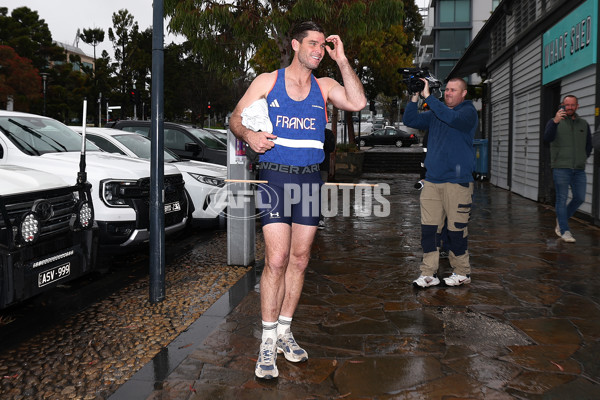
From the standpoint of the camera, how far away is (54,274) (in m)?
4.46

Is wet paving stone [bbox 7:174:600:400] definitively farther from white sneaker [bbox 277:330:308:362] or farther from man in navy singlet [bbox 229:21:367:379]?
man in navy singlet [bbox 229:21:367:379]

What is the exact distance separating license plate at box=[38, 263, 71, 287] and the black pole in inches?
28.5

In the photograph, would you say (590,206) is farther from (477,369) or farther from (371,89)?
(371,89)

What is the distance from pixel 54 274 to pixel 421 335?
9.26 feet

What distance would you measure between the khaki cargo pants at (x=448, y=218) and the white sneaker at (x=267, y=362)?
257 cm

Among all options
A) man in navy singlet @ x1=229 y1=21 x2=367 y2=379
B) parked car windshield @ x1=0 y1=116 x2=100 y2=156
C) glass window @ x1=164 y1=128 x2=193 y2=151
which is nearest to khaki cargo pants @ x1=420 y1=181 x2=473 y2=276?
man in navy singlet @ x1=229 y1=21 x2=367 y2=379

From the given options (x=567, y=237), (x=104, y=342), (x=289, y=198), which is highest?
(x=289, y=198)

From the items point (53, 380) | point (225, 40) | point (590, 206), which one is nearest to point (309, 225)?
point (53, 380)

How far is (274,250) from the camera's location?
357 centimetres

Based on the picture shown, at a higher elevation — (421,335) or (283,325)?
(283,325)

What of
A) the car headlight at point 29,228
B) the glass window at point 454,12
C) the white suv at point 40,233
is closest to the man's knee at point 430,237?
the white suv at point 40,233

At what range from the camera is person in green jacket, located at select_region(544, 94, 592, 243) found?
7.89m

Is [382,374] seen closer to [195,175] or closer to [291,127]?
[291,127]

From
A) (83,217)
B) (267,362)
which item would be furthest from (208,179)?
(267,362)
